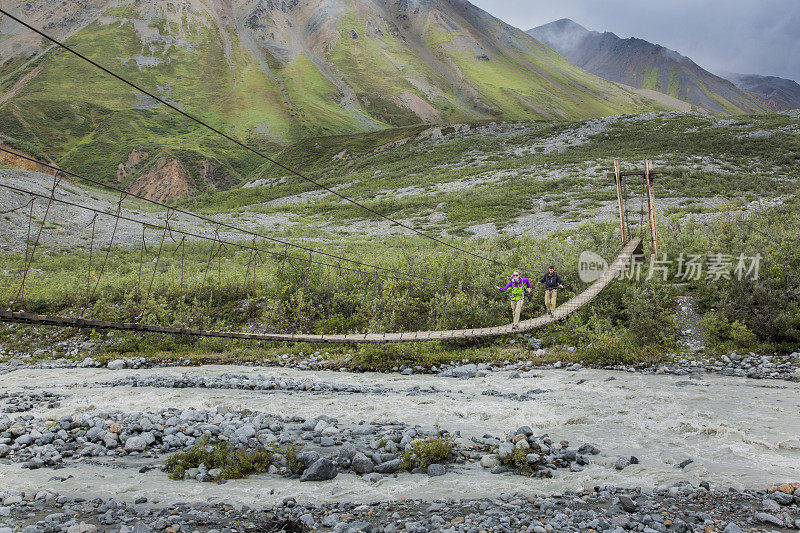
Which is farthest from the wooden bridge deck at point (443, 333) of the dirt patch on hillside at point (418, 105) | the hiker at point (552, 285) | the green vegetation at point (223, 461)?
the dirt patch on hillside at point (418, 105)

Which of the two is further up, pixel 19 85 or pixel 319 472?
pixel 19 85

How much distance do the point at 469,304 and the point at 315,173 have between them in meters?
55.5

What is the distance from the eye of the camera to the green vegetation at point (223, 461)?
21.7 ft

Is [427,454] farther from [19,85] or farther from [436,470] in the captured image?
[19,85]

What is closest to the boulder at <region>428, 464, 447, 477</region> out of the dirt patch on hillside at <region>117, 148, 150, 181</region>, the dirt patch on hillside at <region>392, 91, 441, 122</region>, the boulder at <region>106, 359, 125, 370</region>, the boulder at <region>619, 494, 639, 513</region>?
the boulder at <region>619, 494, 639, 513</region>

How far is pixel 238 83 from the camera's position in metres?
129

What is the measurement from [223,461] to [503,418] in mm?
4999

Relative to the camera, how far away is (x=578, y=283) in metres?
16.1

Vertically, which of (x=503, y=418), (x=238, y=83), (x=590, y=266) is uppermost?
(x=238, y=83)

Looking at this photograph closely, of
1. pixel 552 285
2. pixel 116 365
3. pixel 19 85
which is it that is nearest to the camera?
pixel 552 285

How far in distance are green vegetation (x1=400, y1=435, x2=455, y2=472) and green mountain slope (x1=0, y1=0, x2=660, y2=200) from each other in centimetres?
7927

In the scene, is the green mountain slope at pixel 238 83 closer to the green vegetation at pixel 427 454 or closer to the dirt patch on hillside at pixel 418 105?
the dirt patch on hillside at pixel 418 105

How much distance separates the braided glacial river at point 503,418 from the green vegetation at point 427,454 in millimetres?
218

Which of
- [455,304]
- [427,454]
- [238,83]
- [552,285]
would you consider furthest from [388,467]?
[238,83]
